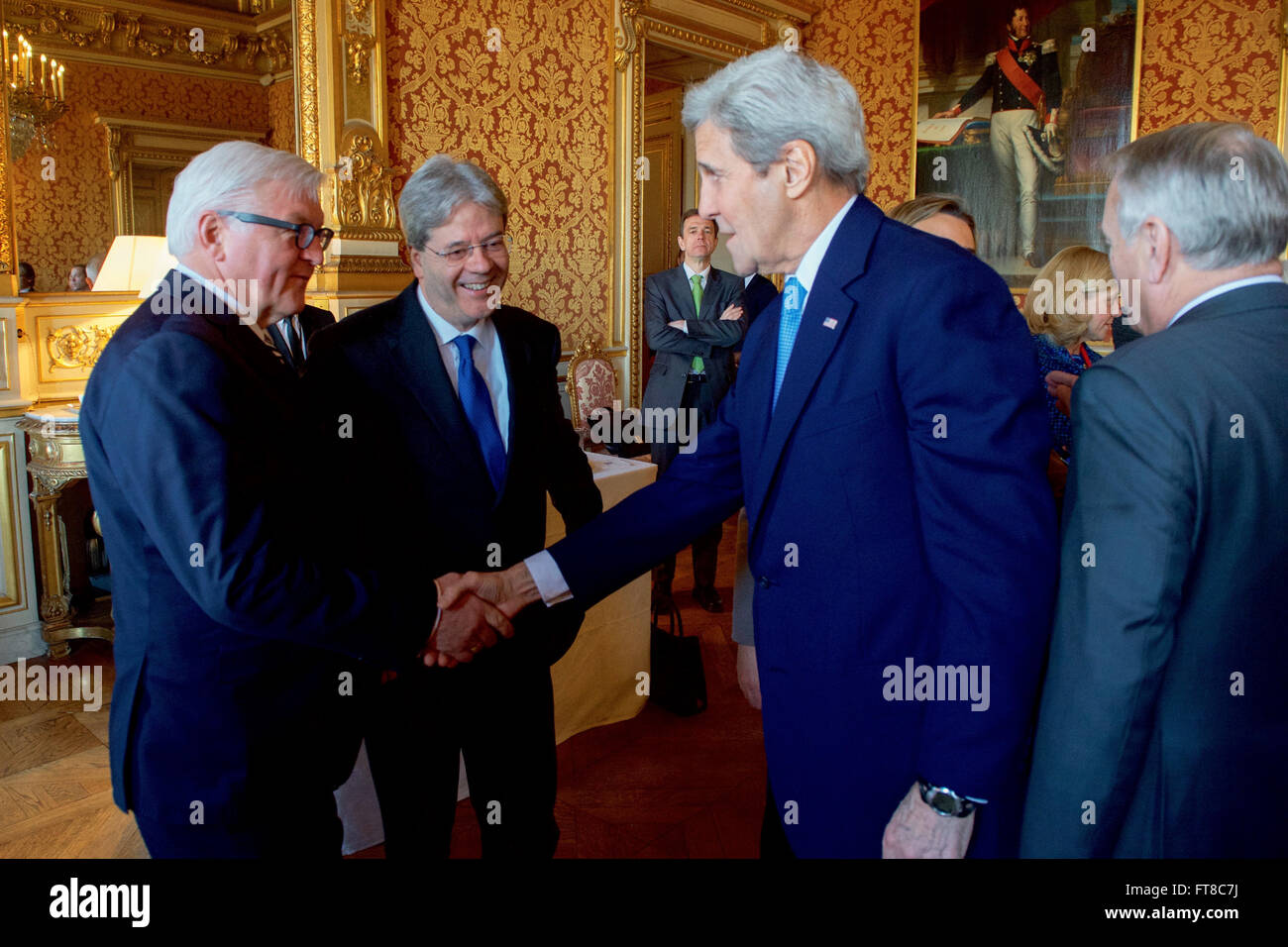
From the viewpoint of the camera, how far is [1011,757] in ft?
3.86

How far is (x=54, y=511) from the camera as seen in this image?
160 inches

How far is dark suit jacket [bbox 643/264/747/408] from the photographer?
4.90 metres

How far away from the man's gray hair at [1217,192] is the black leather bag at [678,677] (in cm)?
268

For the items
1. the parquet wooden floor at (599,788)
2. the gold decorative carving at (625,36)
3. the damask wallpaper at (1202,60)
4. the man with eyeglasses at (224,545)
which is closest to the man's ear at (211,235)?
the man with eyeglasses at (224,545)

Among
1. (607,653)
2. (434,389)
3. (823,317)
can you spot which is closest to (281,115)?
(607,653)

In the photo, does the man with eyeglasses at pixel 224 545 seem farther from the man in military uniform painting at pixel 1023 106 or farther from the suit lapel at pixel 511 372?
the man in military uniform painting at pixel 1023 106

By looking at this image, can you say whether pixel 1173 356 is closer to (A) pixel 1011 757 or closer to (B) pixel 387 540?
(A) pixel 1011 757

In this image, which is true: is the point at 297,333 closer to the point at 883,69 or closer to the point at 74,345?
A: the point at 74,345

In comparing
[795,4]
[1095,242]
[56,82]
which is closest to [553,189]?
[56,82]

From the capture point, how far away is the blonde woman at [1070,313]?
2.37 m

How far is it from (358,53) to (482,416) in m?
3.07

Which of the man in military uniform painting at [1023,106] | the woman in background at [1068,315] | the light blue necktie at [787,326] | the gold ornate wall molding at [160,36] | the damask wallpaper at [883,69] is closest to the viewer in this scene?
the light blue necktie at [787,326]
